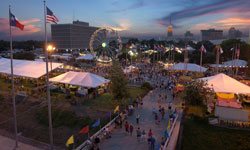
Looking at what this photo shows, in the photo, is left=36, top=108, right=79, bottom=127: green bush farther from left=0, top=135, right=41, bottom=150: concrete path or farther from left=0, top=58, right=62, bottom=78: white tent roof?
left=0, top=58, right=62, bottom=78: white tent roof

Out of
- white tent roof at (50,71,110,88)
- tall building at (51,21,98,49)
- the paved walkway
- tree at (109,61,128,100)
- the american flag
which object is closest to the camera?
the american flag

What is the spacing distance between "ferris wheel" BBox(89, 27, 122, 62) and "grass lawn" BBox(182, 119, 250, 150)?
32544mm

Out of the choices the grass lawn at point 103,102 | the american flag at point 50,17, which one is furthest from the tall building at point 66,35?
the american flag at point 50,17

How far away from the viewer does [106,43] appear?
4931 cm

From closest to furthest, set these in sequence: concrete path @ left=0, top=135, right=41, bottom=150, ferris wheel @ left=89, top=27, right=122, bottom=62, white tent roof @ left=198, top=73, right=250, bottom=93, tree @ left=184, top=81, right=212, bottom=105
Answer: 1. concrete path @ left=0, top=135, right=41, bottom=150
2. tree @ left=184, top=81, right=212, bottom=105
3. white tent roof @ left=198, top=73, right=250, bottom=93
4. ferris wheel @ left=89, top=27, right=122, bottom=62

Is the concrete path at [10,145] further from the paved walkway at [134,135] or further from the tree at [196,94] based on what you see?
the tree at [196,94]

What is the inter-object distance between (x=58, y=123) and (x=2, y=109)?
320 inches

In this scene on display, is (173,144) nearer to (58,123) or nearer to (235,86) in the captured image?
(58,123)

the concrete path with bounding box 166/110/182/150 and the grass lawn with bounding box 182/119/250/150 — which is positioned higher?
the concrete path with bounding box 166/110/182/150

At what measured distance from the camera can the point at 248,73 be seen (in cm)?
4278

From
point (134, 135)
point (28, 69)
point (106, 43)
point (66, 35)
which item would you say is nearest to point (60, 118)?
point (134, 135)

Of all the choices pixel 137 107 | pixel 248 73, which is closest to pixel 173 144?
pixel 137 107

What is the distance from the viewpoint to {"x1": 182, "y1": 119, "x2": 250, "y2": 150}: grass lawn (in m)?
15.2

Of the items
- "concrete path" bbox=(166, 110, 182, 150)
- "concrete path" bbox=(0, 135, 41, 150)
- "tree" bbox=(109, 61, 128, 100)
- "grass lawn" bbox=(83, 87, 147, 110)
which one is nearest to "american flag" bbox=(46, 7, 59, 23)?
"concrete path" bbox=(0, 135, 41, 150)
